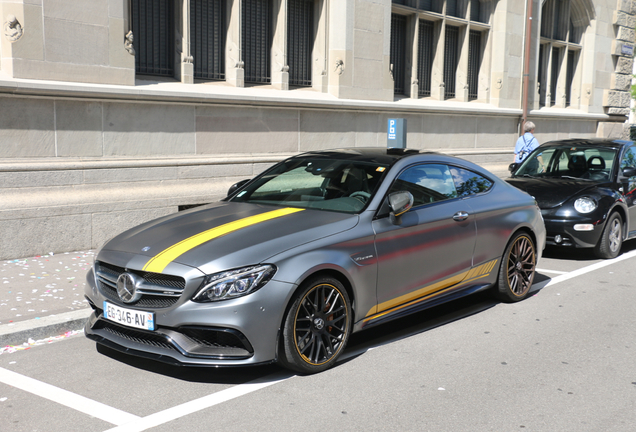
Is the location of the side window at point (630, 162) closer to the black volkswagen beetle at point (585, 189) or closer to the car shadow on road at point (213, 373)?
the black volkswagen beetle at point (585, 189)

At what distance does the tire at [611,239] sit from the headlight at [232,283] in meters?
6.16

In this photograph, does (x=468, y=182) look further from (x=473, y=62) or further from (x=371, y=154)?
(x=473, y=62)

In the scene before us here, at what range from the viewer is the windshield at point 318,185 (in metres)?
5.34

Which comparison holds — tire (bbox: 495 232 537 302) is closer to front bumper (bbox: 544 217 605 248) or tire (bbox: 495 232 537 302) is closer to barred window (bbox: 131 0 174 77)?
front bumper (bbox: 544 217 605 248)

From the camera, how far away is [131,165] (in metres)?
9.34

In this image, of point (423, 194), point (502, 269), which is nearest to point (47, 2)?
point (423, 194)

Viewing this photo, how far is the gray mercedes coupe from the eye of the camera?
420cm

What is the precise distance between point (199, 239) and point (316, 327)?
0.99 metres

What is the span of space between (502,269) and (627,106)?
18850mm

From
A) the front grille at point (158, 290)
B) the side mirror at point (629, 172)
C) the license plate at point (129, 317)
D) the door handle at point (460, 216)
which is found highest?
the side mirror at point (629, 172)

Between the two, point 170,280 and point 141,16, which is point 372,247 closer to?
point 170,280

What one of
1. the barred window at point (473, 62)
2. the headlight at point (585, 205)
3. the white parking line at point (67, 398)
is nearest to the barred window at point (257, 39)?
the headlight at point (585, 205)

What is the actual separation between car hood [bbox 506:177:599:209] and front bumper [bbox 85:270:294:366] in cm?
569

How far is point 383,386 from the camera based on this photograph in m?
4.41
